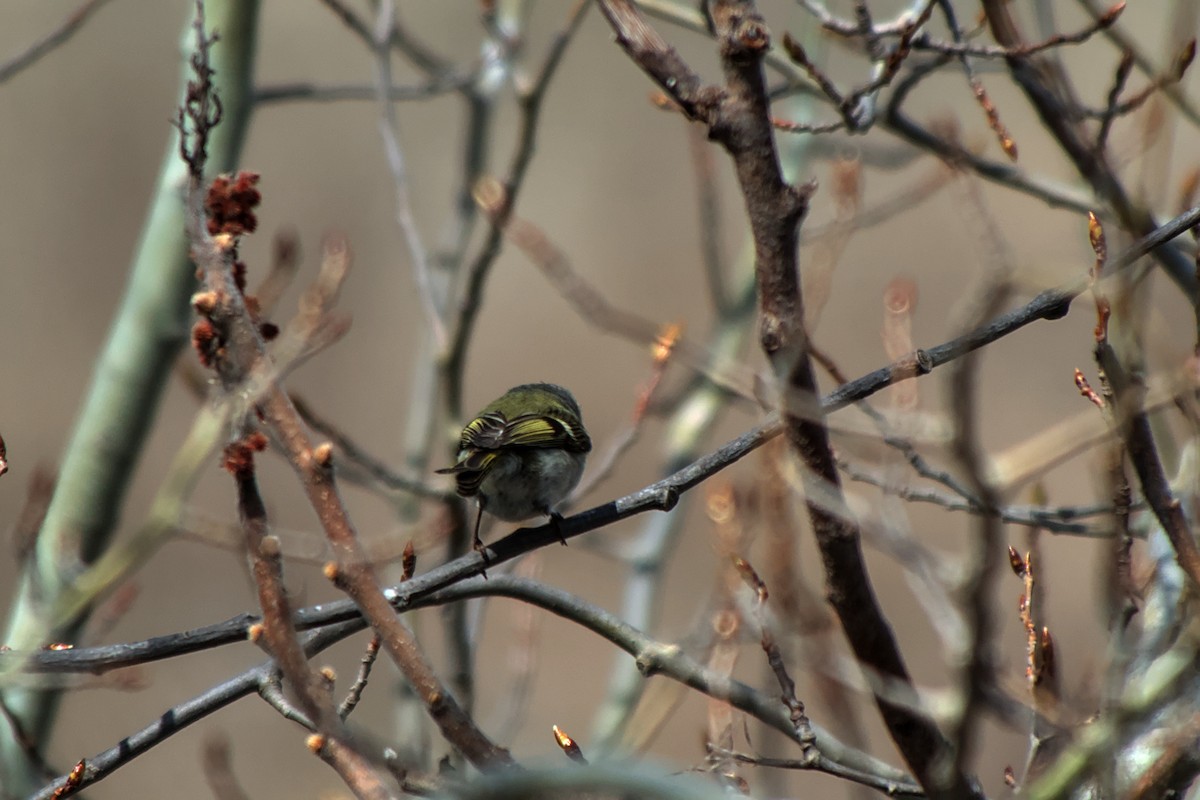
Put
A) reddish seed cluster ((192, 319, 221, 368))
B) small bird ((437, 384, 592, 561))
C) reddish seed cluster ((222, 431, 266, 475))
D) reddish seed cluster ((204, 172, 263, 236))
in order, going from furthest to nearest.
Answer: small bird ((437, 384, 592, 561)) → reddish seed cluster ((204, 172, 263, 236)) → reddish seed cluster ((192, 319, 221, 368)) → reddish seed cluster ((222, 431, 266, 475))

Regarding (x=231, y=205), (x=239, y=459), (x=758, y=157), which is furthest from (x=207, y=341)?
(x=758, y=157)

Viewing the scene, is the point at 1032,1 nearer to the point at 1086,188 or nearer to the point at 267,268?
the point at 1086,188

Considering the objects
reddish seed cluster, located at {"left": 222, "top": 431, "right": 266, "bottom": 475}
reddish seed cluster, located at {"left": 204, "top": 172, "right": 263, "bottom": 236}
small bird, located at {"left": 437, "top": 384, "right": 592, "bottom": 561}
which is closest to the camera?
reddish seed cluster, located at {"left": 222, "top": 431, "right": 266, "bottom": 475}

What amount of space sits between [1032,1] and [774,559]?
8.28 ft

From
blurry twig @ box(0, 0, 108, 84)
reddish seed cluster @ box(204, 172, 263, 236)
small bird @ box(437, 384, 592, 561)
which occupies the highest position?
blurry twig @ box(0, 0, 108, 84)

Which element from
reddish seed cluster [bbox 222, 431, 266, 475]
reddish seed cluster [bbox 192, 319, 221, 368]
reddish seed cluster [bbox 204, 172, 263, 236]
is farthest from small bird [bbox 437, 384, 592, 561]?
reddish seed cluster [bbox 222, 431, 266, 475]

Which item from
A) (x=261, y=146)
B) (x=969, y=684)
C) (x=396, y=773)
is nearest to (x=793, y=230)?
(x=969, y=684)

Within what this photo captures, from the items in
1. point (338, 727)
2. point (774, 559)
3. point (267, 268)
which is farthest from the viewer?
point (267, 268)

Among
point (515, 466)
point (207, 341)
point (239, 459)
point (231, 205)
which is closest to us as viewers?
point (239, 459)

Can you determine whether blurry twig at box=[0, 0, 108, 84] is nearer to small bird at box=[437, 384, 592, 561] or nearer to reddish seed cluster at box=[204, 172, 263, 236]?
small bird at box=[437, 384, 592, 561]

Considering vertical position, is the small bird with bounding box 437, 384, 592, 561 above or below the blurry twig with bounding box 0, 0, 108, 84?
below

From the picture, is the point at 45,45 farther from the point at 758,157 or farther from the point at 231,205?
the point at 758,157

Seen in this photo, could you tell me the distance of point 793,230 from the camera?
69.2 inches

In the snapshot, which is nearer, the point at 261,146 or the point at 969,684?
the point at 969,684
